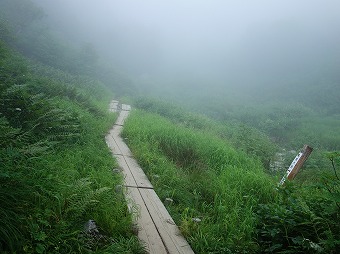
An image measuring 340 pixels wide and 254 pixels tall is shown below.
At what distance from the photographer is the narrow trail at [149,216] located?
11.1 feet

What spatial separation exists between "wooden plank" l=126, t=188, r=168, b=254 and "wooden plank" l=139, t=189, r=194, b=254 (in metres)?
0.07

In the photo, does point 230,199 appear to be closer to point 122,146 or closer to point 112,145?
point 122,146

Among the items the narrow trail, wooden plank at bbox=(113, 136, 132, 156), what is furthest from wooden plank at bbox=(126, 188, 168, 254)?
wooden plank at bbox=(113, 136, 132, 156)

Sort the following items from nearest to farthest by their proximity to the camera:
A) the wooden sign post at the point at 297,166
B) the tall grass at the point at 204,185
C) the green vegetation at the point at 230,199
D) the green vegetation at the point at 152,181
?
the green vegetation at the point at 152,181, the green vegetation at the point at 230,199, the tall grass at the point at 204,185, the wooden sign post at the point at 297,166

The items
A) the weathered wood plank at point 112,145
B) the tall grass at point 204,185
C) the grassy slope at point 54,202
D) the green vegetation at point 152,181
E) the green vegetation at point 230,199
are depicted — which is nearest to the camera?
the grassy slope at point 54,202

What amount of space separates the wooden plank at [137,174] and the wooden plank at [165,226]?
0.31 meters

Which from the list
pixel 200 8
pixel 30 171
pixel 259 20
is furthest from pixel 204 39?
pixel 30 171

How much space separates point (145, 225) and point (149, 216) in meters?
0.27

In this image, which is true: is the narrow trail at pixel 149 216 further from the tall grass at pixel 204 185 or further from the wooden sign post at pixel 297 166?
the wooden sign post at pixel 297 166

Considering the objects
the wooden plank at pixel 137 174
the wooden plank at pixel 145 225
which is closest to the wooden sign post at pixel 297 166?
the wooden plank at pixel 137 174

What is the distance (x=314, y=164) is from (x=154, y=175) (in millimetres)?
5912

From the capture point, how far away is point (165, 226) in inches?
151

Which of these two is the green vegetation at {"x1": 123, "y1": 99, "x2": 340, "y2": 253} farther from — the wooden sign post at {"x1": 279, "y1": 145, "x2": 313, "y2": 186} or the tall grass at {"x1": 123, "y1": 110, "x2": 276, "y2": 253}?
the wooden sign post at {"x1": 279, "y1": 145, "x2": 313, "y2": 186}

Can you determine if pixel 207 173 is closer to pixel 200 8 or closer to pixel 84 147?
pixel 84 147
